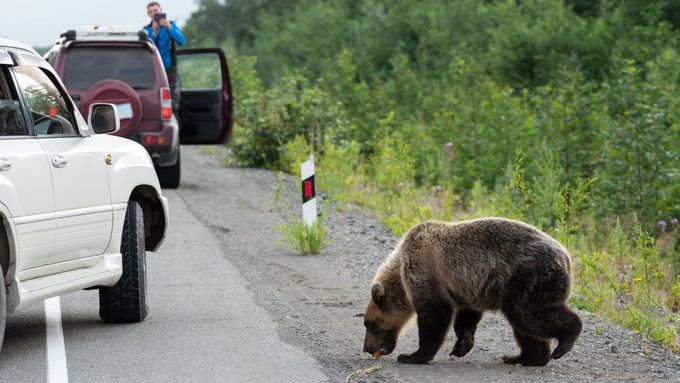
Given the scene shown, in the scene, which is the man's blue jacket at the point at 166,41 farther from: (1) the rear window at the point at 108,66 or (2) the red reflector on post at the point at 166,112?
(2) the red reflector on post at the point at 166,112

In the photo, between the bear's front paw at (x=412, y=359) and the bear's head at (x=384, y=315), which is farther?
the bear's head at (x=384, y=315)

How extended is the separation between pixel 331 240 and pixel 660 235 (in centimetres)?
402

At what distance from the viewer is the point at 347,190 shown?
17859 millimetres

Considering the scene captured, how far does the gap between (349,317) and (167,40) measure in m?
10.6

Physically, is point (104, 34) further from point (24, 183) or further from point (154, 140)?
point (24, 183)

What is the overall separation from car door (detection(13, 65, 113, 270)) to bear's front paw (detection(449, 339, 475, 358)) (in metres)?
2.71

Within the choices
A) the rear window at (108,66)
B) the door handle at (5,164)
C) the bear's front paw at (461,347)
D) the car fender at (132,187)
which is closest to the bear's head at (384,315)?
the bear's front paw at (461,347)

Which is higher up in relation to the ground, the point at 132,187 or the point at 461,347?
the point at 132,187

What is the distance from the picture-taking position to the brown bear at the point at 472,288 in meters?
7.33

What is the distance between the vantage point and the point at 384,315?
7.90 metres

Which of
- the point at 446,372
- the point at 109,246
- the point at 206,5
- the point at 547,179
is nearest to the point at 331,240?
the point at 547,179

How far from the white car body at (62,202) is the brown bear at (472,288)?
213cm

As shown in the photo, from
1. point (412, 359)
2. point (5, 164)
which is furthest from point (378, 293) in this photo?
point (5, 164)

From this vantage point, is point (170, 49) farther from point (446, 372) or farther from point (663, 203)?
point (446, 372)
